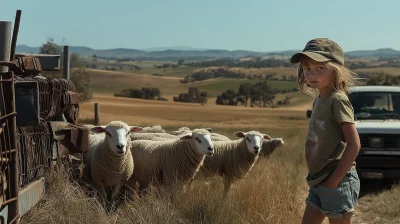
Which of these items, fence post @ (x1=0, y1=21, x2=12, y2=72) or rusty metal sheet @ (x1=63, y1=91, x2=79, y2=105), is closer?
fence post @ (x1=0, y1=21, x2=12, y2=72)

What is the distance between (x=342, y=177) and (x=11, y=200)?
251cm

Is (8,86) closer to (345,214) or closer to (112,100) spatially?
(345,214)

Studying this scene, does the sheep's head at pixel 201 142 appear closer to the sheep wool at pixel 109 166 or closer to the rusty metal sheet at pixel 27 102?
the sheep wool at pixel 109 166

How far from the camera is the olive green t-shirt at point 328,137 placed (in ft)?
14.0

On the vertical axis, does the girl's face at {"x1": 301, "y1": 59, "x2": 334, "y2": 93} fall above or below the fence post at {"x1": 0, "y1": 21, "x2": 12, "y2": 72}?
below

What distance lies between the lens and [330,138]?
4.29m

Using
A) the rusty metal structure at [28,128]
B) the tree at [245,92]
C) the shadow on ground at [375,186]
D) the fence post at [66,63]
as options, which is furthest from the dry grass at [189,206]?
the tree at [245,92]

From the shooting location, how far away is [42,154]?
625cm

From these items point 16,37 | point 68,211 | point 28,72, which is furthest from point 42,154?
point 16,37

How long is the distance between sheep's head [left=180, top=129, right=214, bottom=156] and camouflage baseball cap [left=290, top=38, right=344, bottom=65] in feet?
15.2

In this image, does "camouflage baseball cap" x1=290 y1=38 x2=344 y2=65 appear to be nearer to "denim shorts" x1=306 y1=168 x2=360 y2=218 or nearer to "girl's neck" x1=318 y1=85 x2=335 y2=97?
"girl's neck" x1=318 y1=85 x2=335 y2=97

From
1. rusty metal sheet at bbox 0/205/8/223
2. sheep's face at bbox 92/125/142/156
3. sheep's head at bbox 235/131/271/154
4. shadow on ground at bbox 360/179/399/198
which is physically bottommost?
shadow on ground at bbox 360/179/399/198

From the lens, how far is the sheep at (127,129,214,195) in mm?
9047

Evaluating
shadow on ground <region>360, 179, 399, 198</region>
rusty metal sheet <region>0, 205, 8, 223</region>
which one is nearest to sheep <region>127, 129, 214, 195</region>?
shadow on ground <region>360, 179, 399, 198</region>
